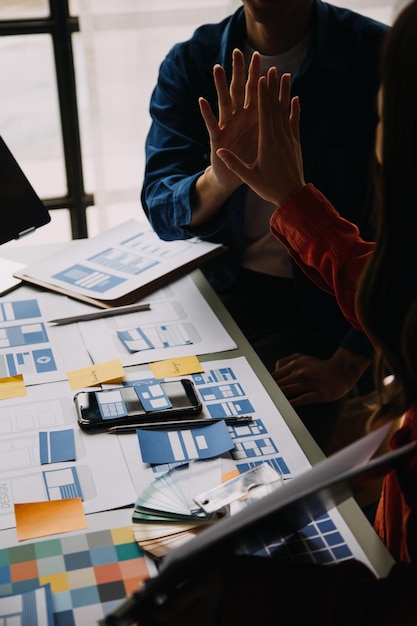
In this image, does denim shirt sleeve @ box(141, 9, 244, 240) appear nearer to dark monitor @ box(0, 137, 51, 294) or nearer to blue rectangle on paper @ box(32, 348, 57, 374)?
dark monitor @ box(0, 137, 51, 294)

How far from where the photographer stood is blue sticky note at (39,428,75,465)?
1039 mm

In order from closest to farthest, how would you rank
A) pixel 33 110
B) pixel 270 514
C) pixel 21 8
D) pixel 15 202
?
1. pixel 270 514
2. pixel 15 202
3. pixel 21 8
4. pixel 33 110

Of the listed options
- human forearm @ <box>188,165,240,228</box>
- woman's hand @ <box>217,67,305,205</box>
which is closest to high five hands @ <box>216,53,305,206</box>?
woman's hand @ <box>217,67,305,205</box>

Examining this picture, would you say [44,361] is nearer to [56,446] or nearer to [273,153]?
[56,446]

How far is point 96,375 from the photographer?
122 centimetres

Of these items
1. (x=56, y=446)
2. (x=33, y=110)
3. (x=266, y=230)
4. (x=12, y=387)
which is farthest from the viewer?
(x=33, y=110)

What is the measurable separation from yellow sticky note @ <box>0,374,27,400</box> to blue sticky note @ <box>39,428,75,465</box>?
115mm

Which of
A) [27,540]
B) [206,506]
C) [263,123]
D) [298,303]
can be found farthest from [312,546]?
[298,303]

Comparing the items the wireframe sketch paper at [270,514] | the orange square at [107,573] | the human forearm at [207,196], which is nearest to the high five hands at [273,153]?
the human forearm at [207,196]

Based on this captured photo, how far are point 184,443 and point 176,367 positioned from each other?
0.66 feet

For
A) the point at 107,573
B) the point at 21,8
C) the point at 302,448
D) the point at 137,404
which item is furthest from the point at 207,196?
the point at 21,8

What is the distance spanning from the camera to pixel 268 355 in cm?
163

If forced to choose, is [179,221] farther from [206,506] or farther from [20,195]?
[206,506]

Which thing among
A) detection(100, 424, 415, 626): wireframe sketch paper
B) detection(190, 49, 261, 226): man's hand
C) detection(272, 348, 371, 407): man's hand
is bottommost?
detection(272, 348, 371, 407): man's hand
